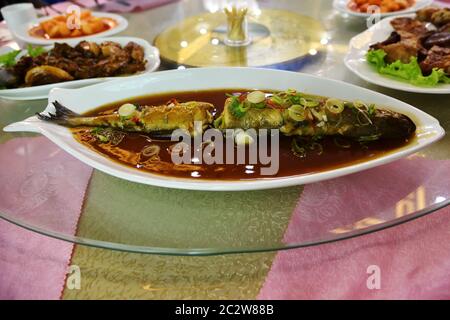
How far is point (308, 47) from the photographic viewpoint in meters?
2.28

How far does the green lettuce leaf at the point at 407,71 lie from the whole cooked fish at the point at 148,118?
0.79 m

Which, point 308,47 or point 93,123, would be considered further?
point 308,47

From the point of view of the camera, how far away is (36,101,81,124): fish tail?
4.91ft

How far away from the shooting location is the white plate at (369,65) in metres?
1.67

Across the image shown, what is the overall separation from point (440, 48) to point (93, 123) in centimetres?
145

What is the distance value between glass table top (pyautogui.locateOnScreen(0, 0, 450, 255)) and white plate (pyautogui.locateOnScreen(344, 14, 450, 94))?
0.59 feet

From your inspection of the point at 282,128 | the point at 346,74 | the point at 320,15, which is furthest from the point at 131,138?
the point at 320,15

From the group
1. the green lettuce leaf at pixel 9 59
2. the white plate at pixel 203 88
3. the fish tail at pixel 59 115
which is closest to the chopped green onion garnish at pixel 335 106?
the white plate at pixel 203 88

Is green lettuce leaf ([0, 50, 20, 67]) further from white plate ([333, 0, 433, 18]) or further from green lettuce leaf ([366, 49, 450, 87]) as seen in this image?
white plate ([333, 0, 433, 18])

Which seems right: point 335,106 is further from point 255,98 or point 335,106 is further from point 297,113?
point 255,98

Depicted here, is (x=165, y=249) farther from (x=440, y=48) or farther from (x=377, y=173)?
(x=440, y=48)

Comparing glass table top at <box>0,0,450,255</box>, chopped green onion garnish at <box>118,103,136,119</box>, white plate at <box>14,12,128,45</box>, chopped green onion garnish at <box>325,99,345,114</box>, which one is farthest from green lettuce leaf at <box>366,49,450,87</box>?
white plate at <box>14,12,128,45</box>

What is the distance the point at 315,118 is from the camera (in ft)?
4.61

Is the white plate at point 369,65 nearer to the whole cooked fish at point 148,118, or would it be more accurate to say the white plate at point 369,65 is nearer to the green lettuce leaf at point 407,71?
the green lettuce leaf at point 407,71
